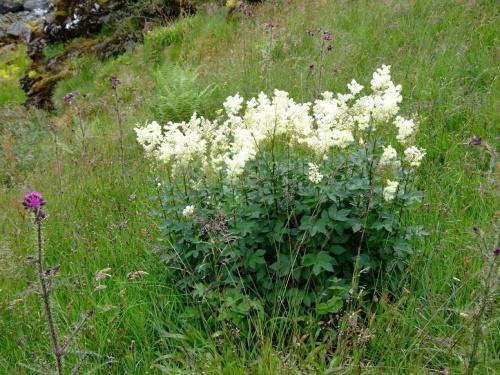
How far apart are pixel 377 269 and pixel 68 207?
2.49m

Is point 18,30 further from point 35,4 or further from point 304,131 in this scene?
point 304,131

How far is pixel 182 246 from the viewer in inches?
105

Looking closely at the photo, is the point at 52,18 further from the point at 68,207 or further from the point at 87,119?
the point at 68,207

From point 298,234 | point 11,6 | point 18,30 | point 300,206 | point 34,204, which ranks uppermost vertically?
point 34,204

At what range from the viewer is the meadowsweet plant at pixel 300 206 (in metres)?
2.34

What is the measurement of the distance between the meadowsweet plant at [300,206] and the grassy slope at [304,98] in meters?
0.23

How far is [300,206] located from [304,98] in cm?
247

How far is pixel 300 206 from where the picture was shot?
95.7 inches

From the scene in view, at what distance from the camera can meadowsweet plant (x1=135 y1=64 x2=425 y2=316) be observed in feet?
7.67

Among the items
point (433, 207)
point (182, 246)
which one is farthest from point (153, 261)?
point (433, 207)

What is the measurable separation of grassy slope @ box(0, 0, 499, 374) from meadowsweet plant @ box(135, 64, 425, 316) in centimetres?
23

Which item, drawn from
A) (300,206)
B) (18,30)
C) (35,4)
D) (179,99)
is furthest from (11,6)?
(300,206)

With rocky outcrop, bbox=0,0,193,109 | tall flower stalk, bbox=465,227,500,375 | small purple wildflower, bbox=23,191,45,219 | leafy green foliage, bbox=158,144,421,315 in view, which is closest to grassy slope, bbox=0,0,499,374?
tall flower stalk, bbox=465,227,500,375

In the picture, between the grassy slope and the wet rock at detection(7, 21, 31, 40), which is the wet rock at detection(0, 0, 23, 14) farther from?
the grassy slope
